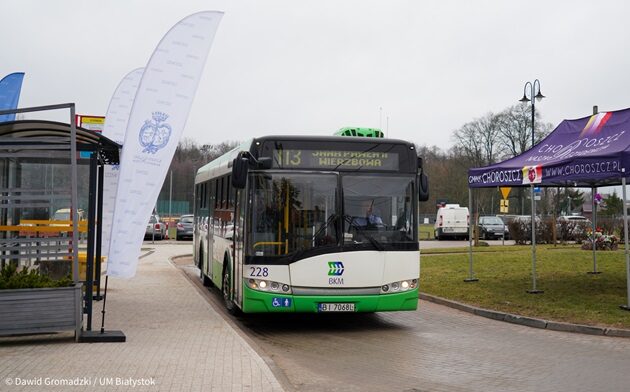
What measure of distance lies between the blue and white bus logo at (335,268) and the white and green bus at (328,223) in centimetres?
1

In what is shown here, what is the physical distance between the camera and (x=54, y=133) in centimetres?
931

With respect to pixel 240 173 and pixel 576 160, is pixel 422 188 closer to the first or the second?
pixel 240 173

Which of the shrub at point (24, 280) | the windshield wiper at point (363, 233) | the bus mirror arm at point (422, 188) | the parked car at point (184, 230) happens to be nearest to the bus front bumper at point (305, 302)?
the windshield wiper at point (363, 233)

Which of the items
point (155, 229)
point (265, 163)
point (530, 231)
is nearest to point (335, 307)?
point (265, 163)

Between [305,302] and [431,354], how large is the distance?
Answer: 6.58 feet

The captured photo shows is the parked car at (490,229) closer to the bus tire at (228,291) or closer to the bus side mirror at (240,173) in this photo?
the bus tire at (228,291)

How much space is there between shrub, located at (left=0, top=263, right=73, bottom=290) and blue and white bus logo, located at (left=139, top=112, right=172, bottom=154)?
2.02 m

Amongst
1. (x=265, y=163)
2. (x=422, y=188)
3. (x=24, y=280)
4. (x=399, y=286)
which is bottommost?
(x=399, y=286)

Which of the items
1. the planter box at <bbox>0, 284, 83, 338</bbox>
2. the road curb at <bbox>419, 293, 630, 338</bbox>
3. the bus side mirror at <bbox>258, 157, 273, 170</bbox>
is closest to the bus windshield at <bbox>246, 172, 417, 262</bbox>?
the bus side mirror at <bbox>258, 157, 273, 170</bbox>

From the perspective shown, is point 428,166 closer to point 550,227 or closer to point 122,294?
point 550,227

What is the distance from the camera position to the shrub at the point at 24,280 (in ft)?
28.2

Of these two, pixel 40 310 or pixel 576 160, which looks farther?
pixel 576 160

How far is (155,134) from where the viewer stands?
944 centimetres

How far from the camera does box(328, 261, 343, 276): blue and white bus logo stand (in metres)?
10.2
